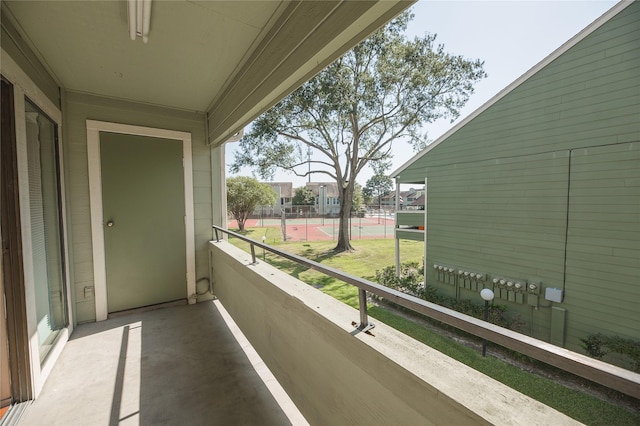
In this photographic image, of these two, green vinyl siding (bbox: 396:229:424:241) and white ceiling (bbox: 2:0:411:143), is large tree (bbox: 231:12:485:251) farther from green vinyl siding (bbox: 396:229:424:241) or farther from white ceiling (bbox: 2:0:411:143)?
white ceiling (bbox: 2:0:411:143)

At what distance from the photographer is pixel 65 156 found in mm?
2480

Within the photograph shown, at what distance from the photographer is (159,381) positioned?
182 centimetres

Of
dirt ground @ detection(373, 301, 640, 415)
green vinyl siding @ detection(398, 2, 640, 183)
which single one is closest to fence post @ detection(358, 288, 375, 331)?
dirt ground @ detection(373, 301, 640, 415)

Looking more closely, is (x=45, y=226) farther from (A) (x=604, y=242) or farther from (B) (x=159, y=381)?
(A) (x=604, y=242)

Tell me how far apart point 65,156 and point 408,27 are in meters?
8.75

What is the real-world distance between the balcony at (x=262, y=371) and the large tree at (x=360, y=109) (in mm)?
6375

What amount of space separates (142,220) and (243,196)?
10740 millimetres

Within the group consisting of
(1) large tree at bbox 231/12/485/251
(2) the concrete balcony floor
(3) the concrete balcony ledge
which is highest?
(1) large tree at bbox 231/12/485/251

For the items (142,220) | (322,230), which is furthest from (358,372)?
(322,230)

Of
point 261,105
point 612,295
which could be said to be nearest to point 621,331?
point 612,295

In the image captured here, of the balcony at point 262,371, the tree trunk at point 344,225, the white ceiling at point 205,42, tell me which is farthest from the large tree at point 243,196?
the white ceiling at point 205,42

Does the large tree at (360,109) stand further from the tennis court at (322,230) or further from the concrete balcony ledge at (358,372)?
the concrete balcony ledge at (358,372)

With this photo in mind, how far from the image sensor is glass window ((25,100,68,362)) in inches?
72.6

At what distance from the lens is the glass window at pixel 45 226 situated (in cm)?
184
